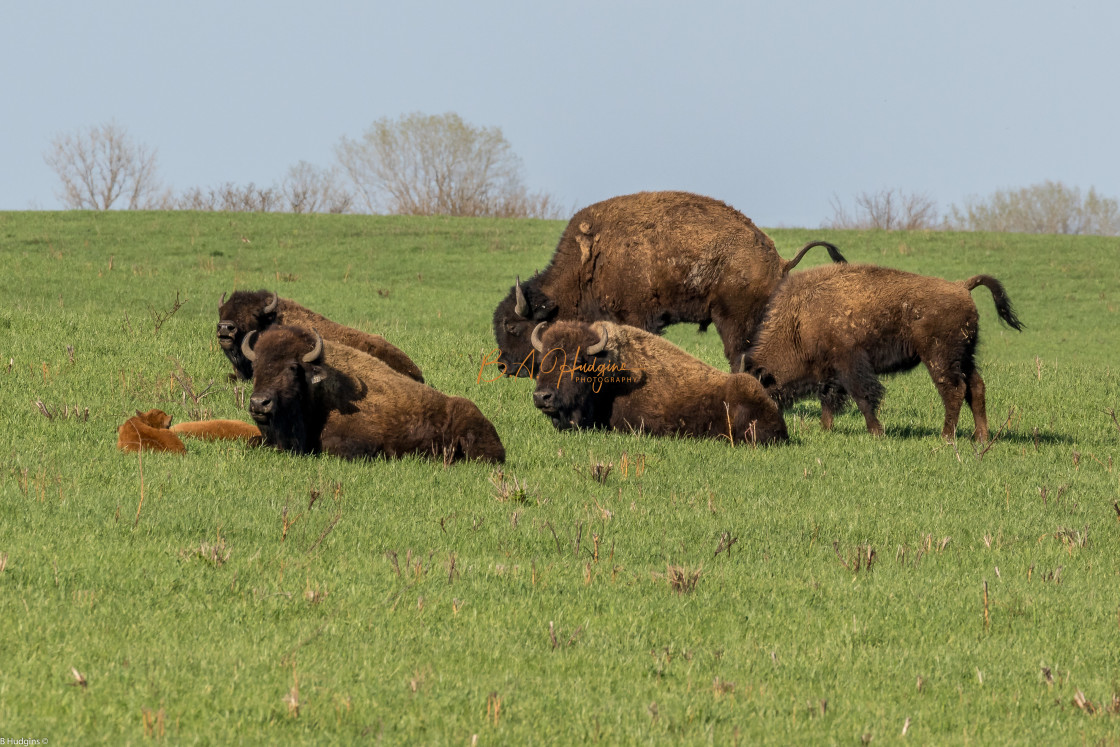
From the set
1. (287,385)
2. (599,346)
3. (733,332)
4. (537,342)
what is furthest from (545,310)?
(287,385)

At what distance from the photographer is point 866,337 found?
11500 millimetres

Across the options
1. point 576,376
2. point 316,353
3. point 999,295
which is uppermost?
point 999,295

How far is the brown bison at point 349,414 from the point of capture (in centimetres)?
884

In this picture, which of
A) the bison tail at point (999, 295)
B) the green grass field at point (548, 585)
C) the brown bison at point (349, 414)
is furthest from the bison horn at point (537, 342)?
the bison tail at point (999, 295)

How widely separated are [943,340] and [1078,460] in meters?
1.70

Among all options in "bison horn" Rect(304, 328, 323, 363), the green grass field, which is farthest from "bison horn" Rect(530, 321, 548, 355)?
"bison horn" Rect(304, 328, 323, 363)

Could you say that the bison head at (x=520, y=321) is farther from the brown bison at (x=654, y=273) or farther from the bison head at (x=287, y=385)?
the bison head at (x=287, y=385)

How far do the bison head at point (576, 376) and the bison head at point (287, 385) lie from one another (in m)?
2.69

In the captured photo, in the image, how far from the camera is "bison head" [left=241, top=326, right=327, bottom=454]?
28.5 feet

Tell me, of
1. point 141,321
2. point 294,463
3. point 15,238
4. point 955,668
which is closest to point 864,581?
point 955,668

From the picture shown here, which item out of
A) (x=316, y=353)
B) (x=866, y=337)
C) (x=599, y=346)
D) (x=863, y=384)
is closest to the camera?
(x=316, y=353)

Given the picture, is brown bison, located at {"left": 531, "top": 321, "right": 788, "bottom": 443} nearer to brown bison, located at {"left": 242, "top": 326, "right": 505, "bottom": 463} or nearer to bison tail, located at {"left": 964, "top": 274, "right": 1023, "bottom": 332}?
brown bison, located at {"left": 242, "top": 326, "right": 505, "bottom": 463}

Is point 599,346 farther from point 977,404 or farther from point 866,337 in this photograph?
point 977,404

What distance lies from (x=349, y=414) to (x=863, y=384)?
5.50 meters
